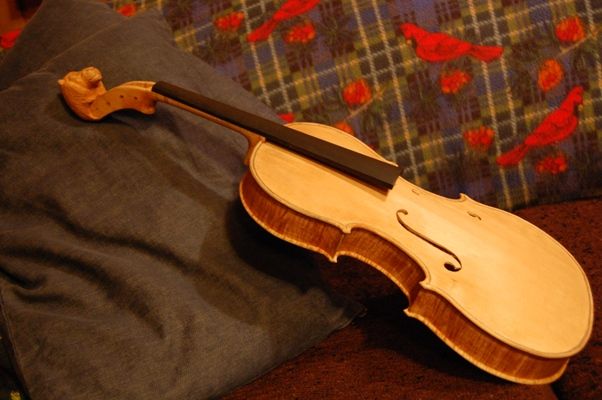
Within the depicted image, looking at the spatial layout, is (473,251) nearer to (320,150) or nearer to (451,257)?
(451,257)

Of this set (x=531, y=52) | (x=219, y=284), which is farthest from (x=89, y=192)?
(x=531, y=52)

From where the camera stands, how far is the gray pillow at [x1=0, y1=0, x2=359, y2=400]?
2.65ft

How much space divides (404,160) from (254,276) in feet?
1.53

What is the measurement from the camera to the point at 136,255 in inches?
36.3

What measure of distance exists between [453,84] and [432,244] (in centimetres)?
49

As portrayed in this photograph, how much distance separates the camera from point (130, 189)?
0.96m

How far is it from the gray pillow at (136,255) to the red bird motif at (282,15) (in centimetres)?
18

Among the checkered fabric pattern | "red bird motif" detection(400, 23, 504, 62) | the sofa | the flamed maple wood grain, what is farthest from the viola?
"red bird motif" detection(400, 23, 504, 62)

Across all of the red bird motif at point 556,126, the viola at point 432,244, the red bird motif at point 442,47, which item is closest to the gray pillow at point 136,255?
the viola at point 432,244

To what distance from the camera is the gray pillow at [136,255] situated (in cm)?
81

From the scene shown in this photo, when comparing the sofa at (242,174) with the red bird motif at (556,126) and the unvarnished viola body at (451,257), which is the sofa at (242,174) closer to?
the red bird motif at (556,126)

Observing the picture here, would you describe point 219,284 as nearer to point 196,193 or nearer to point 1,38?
point 196,193

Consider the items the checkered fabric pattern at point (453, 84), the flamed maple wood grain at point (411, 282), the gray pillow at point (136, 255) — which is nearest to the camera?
the flamed maple wood grain at point (411, 282)

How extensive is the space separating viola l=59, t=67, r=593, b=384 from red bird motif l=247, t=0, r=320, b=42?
0.36 metres
